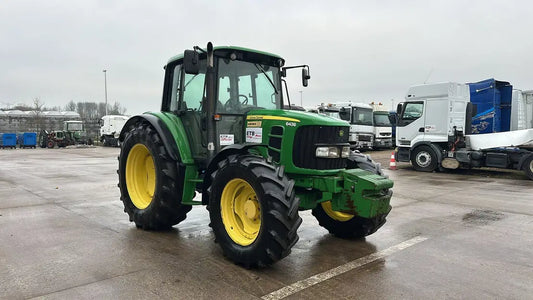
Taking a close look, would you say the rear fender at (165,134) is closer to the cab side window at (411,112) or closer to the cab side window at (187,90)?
the cab side window at (187,90)

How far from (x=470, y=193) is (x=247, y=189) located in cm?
722

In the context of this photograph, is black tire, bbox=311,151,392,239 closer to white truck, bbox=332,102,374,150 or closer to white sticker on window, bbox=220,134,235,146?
white sticker on window, bbox=220,134,235,146

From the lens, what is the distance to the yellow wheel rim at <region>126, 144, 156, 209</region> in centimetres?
625

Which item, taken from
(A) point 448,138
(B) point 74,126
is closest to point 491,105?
(A) point 448,138

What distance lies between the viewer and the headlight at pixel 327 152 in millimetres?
4609

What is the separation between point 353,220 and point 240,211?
1602 mm

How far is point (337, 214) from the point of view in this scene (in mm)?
5492

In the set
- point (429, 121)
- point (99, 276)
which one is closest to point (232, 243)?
point (99, 276)

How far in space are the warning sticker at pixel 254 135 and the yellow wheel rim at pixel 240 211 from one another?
655mm

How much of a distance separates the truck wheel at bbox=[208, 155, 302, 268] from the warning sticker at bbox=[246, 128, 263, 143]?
509 mm

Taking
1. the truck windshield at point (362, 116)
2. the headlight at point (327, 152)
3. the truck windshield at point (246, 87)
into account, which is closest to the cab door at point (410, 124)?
the truck windshield at point (362, 116)

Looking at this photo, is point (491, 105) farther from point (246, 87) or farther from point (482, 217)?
point (246, 87)

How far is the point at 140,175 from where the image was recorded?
643 centimetres

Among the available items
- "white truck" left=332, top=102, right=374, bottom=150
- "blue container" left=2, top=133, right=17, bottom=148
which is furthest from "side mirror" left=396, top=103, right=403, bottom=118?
"blue container" left=2, top=133, right=17, bottom=148
